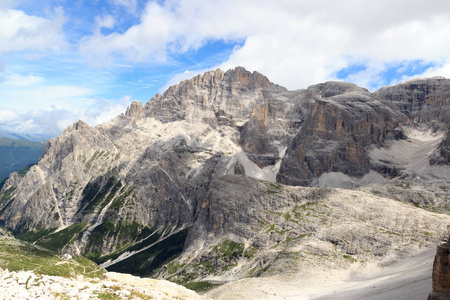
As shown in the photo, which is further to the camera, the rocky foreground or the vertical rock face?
the vertical rock face

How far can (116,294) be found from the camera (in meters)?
49.4

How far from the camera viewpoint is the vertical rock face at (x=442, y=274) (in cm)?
4678

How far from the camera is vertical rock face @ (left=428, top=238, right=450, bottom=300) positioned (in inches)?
1842

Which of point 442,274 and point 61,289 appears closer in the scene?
point 442,274

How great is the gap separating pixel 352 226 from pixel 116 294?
167227mm

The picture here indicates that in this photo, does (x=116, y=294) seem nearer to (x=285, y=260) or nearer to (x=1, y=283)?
(x=1, y=283)

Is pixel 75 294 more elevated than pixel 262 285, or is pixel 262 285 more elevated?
pixel 75 294

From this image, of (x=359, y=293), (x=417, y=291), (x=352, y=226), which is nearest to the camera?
(x=417, y=291)

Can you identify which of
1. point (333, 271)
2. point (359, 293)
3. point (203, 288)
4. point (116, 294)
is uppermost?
point (116, 294)

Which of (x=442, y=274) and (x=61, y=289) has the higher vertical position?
(x=61, y=289)

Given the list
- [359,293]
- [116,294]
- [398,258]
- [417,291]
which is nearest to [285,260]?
[398,258]

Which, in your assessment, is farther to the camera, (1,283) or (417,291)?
(417,291)

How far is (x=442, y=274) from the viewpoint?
47.2 metres

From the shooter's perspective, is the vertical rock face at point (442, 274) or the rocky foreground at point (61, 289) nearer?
the rocky foreground at point (61, 289)
